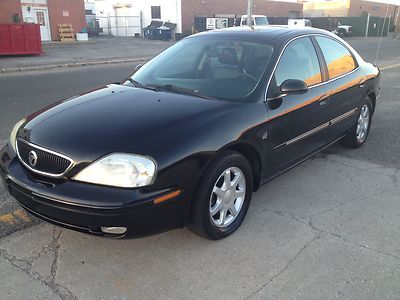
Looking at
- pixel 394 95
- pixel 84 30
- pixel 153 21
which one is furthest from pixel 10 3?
pixel 394 95

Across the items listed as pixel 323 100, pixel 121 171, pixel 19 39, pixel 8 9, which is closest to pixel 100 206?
pixel 121 171

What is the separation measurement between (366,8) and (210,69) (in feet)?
220

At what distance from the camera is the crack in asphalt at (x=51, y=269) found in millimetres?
2623

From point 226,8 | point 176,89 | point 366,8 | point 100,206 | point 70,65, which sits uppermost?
point 366,8

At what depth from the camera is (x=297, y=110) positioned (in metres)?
3.84

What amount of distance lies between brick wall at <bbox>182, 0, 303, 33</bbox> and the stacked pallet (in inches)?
465

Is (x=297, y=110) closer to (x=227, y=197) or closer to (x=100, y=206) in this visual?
(x=227, y=197)

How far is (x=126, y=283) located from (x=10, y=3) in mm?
26976

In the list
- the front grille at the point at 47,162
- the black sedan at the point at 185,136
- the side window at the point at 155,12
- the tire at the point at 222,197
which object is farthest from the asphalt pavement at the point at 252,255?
the side window at the point at 155,12

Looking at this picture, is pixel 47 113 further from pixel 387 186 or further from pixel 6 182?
pixel 387 186

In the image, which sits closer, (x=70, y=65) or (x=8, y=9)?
(x=70, y=65)

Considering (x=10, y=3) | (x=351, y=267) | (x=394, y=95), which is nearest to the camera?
(x=351, y=267)

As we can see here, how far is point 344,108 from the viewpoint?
476cm

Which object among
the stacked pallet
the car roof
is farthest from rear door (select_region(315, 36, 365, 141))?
the stacked pallet
